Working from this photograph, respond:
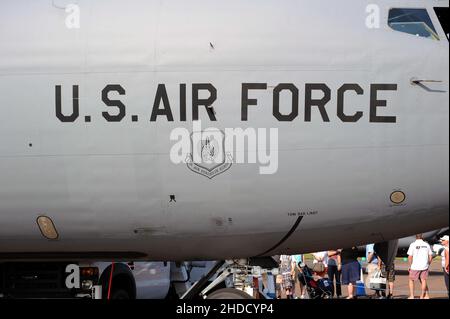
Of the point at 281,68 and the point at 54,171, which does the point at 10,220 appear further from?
the point at 281,68

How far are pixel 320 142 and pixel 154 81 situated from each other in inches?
73.3

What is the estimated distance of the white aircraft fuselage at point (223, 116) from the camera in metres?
7.56

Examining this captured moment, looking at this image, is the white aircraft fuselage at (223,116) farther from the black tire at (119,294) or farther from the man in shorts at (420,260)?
the man in shorts at (420,260)

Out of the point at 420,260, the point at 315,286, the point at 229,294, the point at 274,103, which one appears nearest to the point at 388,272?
the point at 229,294

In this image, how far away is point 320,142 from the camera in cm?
756

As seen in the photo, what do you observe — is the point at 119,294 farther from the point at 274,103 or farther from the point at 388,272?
the point at 274,103

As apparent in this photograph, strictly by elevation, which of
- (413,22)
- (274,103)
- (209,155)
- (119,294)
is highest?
(413,22)

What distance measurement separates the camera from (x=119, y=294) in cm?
1134

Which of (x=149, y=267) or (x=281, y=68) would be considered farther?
(x=149, y=267)

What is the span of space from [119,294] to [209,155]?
454 cm

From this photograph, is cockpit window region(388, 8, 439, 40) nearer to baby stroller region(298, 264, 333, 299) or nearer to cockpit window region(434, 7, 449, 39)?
cockpit window region(434, 7, 449, 39)

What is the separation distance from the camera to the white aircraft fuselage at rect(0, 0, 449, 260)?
7562mm

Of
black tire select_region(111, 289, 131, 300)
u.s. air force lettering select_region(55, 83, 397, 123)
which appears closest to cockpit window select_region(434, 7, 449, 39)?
u.s. air force lettering select_region(55, 83, 397, 123)
